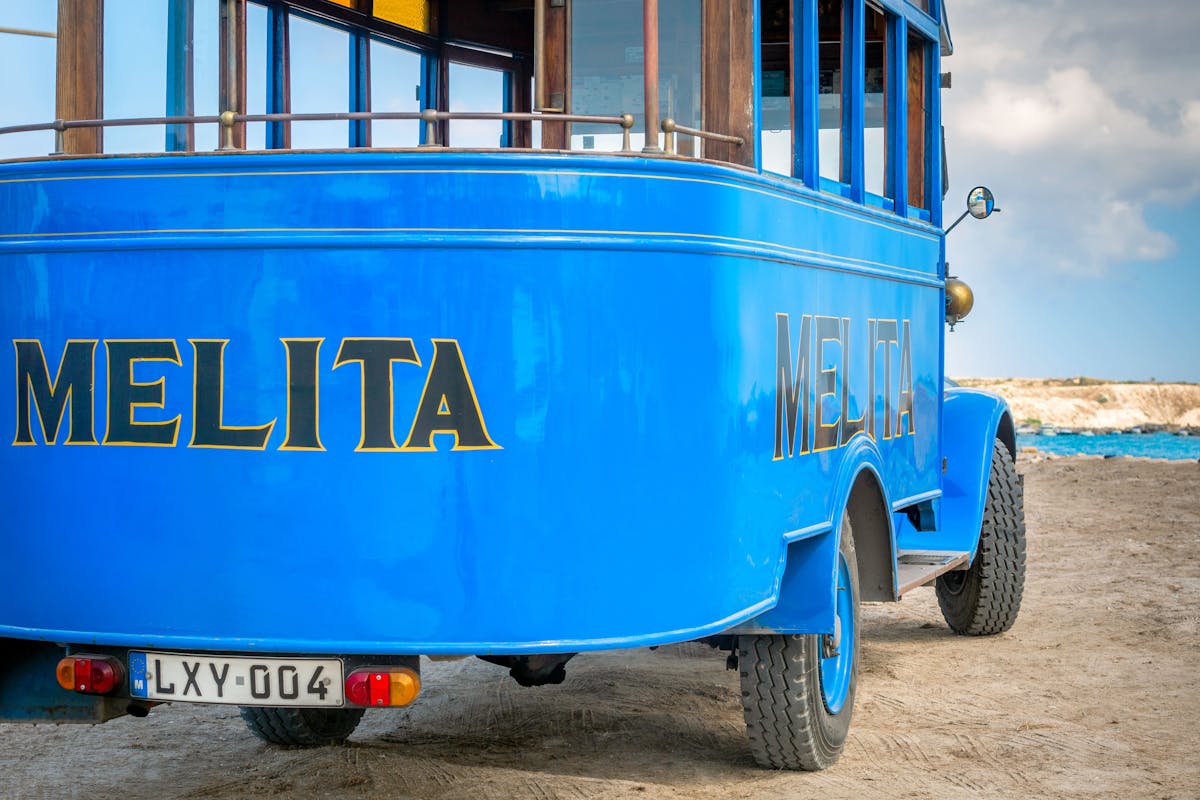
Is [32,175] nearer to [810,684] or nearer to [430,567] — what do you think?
[430,567]

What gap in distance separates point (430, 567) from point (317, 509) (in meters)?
0.35

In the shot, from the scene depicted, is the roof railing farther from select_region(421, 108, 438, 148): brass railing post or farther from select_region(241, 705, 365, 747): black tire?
select_region(241, 705, 365, 747): black tire

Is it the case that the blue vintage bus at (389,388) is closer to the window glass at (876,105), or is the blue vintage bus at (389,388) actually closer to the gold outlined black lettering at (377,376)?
the gold outlined black lettering at (377,376)

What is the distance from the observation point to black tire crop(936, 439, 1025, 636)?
8.37 meters

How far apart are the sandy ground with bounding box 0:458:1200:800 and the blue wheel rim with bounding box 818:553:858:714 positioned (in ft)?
0.85

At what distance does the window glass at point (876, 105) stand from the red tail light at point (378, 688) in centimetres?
311

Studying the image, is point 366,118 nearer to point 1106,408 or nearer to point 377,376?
point 377,376

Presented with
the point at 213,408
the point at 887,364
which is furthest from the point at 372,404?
the point at 887,364

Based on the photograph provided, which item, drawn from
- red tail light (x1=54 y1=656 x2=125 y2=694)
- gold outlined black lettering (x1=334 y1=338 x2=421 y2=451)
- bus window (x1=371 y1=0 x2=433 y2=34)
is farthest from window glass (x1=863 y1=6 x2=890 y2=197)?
red tail light (x1=54 y1=656 x2=125 y2=694)

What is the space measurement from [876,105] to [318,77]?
7.95 feet

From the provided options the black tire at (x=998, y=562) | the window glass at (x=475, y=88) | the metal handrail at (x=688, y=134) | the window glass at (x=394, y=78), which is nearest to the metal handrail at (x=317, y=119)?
the metal handrail at (x=688, y=134)

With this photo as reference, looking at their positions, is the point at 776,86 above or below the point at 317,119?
above

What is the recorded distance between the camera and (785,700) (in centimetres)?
529

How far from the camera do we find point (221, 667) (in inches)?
167
